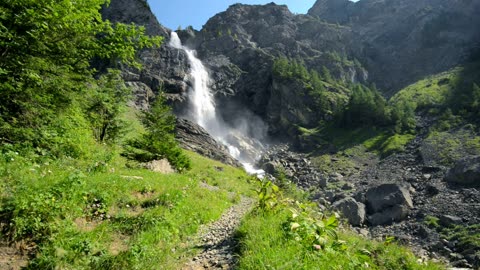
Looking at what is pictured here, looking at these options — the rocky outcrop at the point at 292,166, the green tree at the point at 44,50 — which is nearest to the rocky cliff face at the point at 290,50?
the rocky outcrop at the point at 292,166

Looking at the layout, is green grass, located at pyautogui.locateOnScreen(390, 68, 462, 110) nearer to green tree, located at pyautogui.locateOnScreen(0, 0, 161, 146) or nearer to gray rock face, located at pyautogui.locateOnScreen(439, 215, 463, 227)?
gray rock face, located at pyautogui.locateOnScreen(439, 215, 463, 227)

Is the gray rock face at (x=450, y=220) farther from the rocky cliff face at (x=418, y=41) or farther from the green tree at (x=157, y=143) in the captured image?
the rocky cliff face at (x=418, y=41)

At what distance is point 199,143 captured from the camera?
74250 millimetres

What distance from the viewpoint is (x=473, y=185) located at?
1682 inches

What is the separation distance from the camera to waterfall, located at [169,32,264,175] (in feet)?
297

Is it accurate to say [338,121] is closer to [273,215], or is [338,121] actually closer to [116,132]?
[116,132]

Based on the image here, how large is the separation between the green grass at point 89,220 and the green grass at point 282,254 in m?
1.60

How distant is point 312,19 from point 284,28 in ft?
85.1

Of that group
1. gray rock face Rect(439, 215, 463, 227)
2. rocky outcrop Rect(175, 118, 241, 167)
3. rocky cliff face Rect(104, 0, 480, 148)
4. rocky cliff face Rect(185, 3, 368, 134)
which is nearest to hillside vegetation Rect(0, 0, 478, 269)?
gray rock face Rect(439, 215, 463, 227)

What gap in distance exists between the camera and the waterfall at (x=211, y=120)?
90.4m

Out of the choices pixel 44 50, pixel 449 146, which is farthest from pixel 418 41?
pixel 44 50

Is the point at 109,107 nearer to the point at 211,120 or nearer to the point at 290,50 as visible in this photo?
the point at 211,120

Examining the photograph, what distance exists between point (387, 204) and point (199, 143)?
1804 inches

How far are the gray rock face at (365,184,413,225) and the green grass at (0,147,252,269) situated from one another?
Result: 3310 cm
